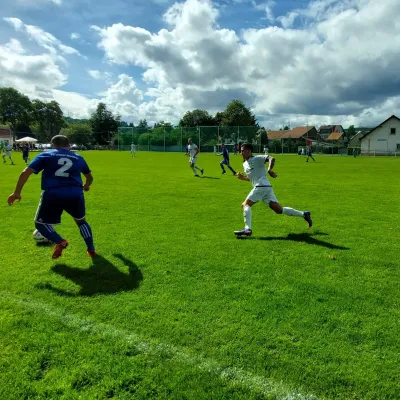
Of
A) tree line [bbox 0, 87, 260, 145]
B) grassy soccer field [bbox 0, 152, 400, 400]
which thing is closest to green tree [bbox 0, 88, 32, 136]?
tree line [bbox 0, 87, 260, 145]

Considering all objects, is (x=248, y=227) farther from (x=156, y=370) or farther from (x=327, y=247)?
(x=156, y=370)

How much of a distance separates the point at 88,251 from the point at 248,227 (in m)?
3.11

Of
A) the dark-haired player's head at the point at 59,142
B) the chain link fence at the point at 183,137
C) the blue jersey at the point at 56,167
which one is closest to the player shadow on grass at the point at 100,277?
the blue jersey at the point at 56,167

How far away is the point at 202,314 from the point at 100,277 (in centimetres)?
176

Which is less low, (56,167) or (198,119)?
(198,119)

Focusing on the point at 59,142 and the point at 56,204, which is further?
the point at 59,142

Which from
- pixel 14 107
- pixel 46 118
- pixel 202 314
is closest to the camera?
pixel 202 314

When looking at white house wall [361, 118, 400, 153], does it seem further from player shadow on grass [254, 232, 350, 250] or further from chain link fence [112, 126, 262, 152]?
player shadow on grass [254, 232, 350, 250]

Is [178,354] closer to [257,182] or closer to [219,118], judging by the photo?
[257,182]

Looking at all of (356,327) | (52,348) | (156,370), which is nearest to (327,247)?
(356,327)

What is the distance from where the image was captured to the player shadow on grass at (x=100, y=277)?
4.35m

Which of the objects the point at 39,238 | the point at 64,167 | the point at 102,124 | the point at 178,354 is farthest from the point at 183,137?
the point at 178,354

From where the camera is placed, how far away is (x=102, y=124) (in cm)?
10675

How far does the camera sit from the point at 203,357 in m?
3.04
